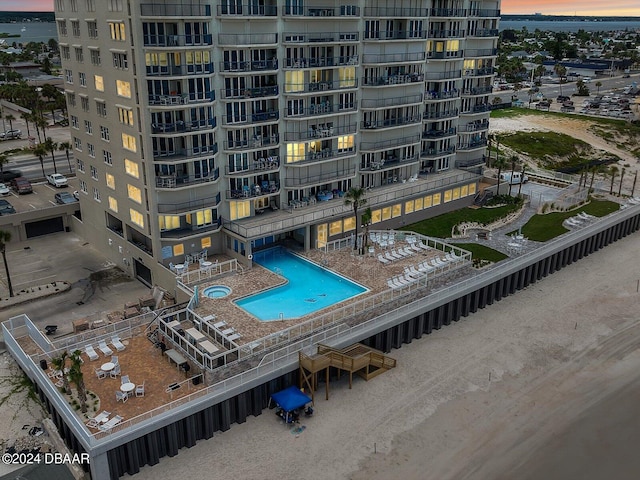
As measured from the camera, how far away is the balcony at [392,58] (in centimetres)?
6228

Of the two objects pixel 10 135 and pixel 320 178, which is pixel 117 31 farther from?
pixel 10 135

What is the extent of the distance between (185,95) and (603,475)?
41.7 m

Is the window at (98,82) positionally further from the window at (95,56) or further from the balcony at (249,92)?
Answer: the balcony at (249,92)

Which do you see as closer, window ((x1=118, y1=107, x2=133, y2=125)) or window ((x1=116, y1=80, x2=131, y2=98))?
window ((x1=116, y1=80, x2=131, y2=98))

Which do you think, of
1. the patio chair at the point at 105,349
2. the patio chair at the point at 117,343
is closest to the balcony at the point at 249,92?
the patio chair at the point at 117,343

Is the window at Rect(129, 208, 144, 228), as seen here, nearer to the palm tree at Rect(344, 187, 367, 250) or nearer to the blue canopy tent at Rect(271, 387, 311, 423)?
the palm tree at Rect(344, 187, 367, 250)

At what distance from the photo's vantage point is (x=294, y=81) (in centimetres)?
5744

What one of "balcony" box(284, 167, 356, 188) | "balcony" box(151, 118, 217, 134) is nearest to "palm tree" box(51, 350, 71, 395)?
"balcony" box(151, 118, 217, 134)

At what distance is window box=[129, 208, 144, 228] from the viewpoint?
54.2 metres

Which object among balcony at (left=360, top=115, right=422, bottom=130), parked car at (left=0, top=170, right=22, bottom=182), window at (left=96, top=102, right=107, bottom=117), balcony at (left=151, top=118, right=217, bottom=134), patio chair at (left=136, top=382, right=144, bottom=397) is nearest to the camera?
patio chair at (left=136, top=382, right=144, bottom=397)

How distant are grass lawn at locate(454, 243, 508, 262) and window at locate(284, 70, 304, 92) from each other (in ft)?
75.3

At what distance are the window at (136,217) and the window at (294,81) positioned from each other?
18045mm

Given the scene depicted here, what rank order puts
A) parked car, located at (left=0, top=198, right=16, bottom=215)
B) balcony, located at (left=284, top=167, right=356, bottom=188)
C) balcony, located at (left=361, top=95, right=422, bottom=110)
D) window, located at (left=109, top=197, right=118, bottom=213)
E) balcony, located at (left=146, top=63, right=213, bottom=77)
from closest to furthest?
balcony, located at (left=146, top=63, right=213, bottom=77)
window, located at (left=109, top=197, right=118, bottom=213)
balcony, located at (left=284, top=167, right=356, bottom=188)
balcony, located at (left=361, top=95, right=422, bottom=110)
parked car, located at (left=0, top=198, right=16, bottom=215)

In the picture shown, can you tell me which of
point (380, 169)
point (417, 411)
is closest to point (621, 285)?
point (380, 169)
